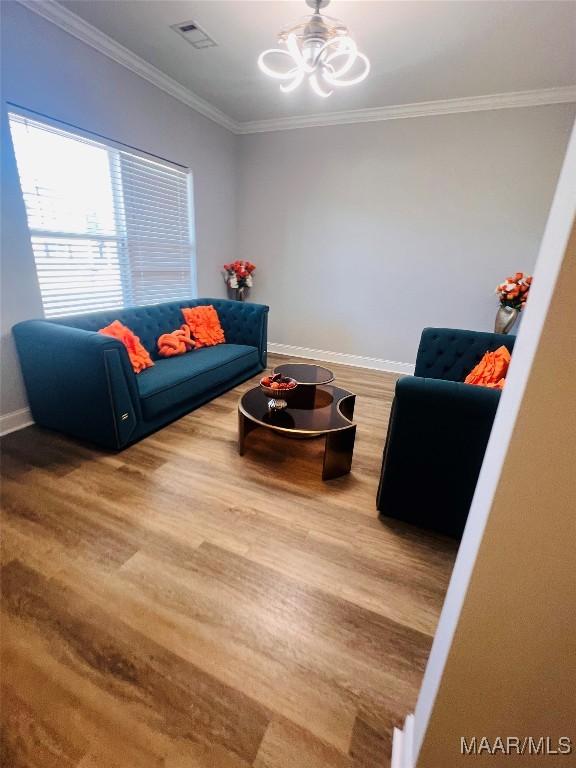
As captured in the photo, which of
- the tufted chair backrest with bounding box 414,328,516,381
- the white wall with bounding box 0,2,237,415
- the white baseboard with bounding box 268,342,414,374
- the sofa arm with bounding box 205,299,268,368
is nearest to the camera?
the white wall with bounding box 0,2,237,415

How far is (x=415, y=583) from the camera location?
4.81ft

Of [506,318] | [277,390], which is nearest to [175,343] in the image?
[277,390]

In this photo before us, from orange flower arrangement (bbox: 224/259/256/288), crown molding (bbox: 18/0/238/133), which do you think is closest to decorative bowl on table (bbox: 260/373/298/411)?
orange flower arrangement (bbox: 224/259/256/288)

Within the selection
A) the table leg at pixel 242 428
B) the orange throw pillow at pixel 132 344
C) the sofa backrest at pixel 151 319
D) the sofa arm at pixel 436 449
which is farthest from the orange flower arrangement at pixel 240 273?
the sofa arm at pixel 436 449

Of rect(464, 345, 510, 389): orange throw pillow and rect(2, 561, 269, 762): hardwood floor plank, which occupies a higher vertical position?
rect(464, 345, 510, 389): orange throw pillow

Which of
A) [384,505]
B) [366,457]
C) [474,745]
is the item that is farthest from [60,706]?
[366,457]

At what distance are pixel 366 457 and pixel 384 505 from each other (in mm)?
606

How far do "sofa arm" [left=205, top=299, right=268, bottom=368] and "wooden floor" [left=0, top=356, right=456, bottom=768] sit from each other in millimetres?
1925

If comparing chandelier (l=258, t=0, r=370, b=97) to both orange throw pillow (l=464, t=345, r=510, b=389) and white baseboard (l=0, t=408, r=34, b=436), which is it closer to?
orange throw pillow (l=464, t=345, r=510, b=389)

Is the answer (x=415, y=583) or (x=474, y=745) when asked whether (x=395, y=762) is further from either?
(x=415, y=583)

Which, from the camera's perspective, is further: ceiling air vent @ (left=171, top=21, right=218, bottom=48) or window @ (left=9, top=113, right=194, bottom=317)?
window @ (left=9, top=113, right=194, bottom=317)

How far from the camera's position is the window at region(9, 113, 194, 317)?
2.44 meters

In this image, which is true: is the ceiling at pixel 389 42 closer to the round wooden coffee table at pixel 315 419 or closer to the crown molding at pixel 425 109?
the crown molding at pixel 425 109

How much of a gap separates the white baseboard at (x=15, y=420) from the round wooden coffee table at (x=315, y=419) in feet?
5.54
